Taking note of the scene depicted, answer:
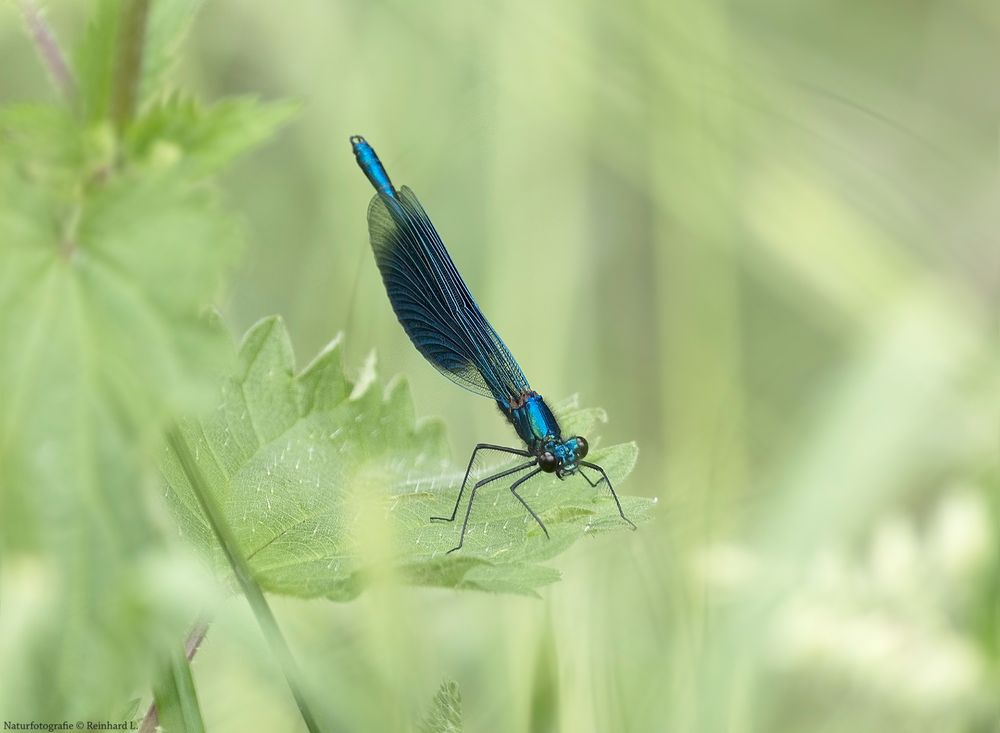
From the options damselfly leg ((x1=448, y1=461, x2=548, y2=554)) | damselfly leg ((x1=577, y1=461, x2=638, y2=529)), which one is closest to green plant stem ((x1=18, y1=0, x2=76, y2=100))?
damselfly leg ((x1=448, y1=461, x2=548, y2=554))

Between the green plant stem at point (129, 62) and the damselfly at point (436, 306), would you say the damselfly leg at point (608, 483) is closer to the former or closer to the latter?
the damselfly at point (436, 306)

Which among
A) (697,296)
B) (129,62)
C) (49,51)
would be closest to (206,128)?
(129,62)

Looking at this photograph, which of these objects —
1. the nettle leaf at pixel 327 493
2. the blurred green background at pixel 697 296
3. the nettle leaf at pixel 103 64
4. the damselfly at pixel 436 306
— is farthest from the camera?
the damselfly at pixel 436 306

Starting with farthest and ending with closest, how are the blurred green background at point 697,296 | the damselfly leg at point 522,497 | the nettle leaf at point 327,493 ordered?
the blurred green background at point 697,296
the damselfly leg at point 522,497
the nettle leaf at point 327,493

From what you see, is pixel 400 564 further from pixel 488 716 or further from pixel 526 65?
pixel 526 65

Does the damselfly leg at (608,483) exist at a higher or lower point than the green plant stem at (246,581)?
lower

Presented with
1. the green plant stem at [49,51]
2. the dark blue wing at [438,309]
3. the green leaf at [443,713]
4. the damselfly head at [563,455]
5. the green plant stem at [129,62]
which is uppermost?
the green plant stem at [49,51]

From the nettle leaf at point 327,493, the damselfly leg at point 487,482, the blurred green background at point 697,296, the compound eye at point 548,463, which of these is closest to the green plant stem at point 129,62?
the nettle leaf at point 327,493

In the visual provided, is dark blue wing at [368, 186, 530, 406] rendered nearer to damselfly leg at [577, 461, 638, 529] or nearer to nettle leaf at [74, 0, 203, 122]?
damselfly leg at [577, 461, 638, 529]
